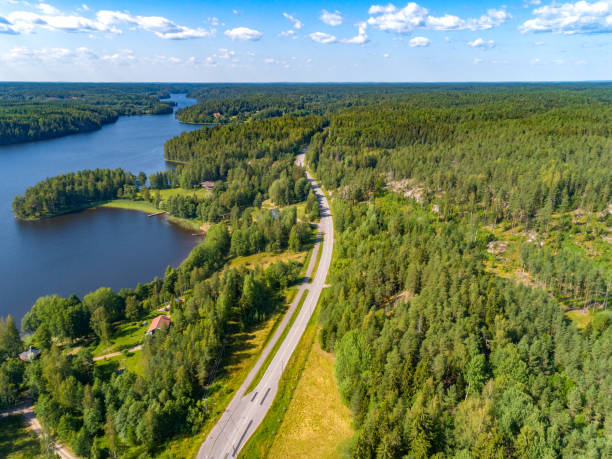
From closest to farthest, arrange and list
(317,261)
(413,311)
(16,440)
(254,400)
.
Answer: (16,440)
(254,400)
(413,311)
(317,261)

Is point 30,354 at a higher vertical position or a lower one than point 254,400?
higher

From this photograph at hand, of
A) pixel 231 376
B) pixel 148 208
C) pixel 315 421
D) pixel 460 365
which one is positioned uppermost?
pixel 148 208

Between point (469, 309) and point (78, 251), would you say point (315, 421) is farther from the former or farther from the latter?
point (78, 251)

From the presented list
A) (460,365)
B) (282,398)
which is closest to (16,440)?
(282,398)

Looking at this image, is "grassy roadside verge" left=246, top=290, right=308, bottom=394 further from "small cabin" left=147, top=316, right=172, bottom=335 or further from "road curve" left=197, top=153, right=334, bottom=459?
"small cabin" left=147, top=316, right=172, bottom=335

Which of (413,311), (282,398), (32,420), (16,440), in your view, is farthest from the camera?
(413,311)

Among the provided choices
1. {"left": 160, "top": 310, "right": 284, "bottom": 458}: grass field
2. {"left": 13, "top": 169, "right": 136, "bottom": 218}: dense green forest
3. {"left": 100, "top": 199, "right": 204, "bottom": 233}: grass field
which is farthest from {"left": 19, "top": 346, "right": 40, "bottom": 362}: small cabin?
{"left": 13, "top": 169, "right": 136, "bottom": 218}: dense green forest

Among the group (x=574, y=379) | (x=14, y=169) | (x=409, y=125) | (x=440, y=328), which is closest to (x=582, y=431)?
(x=574, y=379)
